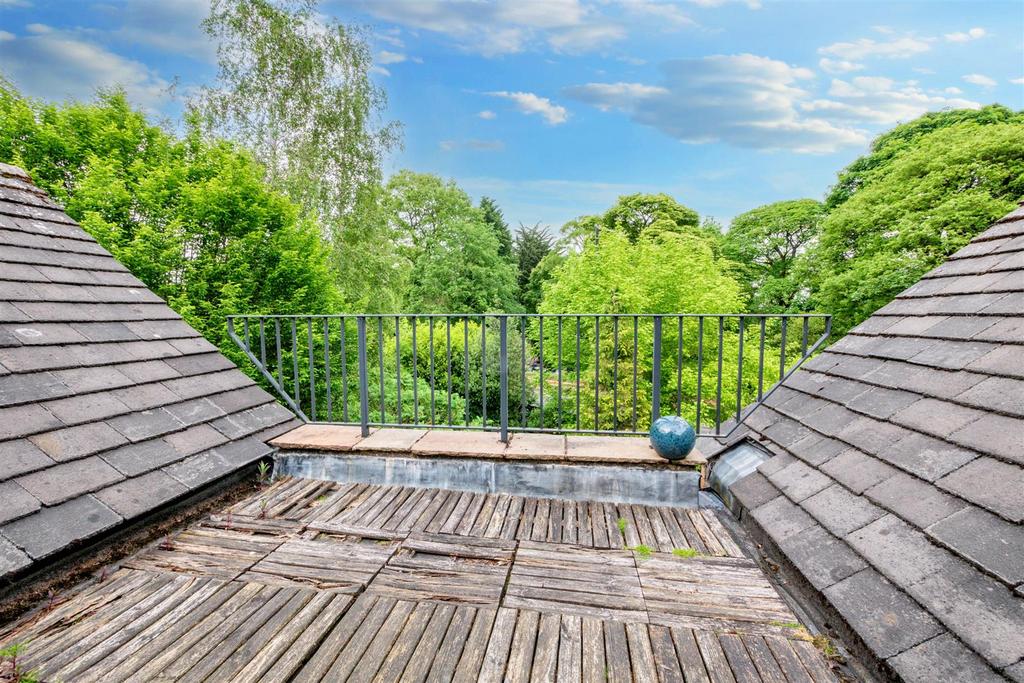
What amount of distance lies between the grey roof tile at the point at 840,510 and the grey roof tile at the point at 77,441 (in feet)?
10.5

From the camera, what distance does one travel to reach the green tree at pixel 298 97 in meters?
9.09

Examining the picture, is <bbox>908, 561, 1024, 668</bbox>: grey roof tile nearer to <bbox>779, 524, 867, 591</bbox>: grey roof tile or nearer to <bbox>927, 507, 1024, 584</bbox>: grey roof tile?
<bbox>927, 507, 1024, 584</bbox>: grey roof tile

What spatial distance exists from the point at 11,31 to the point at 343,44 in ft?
19.8

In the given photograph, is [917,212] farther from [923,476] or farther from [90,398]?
[90,398]

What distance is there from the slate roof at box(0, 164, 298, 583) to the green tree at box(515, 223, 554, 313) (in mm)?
19339

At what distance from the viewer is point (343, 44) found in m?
9.62

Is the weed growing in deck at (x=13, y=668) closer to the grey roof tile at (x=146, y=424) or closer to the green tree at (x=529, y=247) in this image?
the grey roof tile at (x=146, y=424)

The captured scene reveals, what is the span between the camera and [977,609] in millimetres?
1027

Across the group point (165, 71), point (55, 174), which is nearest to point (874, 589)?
point (55, 174)

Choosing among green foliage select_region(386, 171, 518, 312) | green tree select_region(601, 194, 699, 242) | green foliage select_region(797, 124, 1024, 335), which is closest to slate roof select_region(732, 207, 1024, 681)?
green foliage select_region(797, 124, 1024, 335)

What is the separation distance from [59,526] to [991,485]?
10.7 ft

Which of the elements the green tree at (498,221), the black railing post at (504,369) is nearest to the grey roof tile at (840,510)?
the black railing post at (504,369)

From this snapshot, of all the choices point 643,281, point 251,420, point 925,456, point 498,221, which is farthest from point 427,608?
point 498,221

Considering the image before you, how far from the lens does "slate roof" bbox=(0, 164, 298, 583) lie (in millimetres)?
1721
